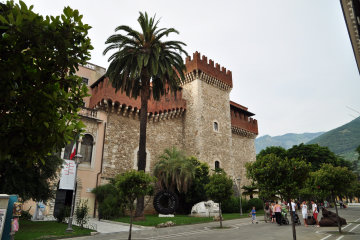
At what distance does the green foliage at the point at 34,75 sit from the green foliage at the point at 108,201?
620 inches

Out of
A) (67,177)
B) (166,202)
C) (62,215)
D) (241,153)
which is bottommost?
(62,215)

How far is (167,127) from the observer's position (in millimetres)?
28250

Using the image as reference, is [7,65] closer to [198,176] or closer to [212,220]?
[212,220]

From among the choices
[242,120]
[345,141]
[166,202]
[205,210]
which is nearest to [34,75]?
[166,202]

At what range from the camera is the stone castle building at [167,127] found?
21.9 meters

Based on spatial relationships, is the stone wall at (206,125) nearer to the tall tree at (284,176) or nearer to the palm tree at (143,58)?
the palm tree at (143,58)

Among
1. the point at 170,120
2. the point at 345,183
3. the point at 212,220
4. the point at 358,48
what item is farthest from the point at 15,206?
the point at 170,120

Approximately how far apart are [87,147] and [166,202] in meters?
8.56

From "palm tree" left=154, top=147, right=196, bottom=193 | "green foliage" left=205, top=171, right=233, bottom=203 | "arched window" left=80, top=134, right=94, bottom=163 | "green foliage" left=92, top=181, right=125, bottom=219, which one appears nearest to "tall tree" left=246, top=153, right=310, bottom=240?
"green foliage" left=205, top=171, right=233, bottom=203

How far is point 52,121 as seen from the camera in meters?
3.74

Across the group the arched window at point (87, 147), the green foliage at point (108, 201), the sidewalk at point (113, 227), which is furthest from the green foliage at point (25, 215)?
the arched window at point (87, 147)

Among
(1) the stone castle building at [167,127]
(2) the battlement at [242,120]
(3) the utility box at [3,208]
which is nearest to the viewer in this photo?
(3) the utility box at [3,208]

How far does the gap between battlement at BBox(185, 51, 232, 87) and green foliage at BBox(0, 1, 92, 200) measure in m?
26.2

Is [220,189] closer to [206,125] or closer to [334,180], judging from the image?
[334,180]
